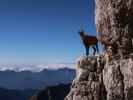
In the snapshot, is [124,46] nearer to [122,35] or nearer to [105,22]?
[122,35]

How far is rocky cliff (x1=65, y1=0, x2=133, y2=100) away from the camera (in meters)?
30.9

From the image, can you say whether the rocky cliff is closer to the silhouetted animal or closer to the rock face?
the rock face

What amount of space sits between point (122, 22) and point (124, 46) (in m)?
2.41

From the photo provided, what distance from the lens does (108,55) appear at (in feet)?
112

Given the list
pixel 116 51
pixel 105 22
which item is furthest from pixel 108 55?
pixel 105 22

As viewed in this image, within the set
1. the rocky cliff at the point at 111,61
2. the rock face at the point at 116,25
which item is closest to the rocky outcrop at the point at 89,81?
the rocky cliff at the point at 111,61

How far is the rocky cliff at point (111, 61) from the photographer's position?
3088 centimetres

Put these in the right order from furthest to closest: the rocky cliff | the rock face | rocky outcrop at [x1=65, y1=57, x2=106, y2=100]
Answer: rocky outcrop at [x1=65, y1=57, x2=106, y2=100]
the rock face
the rocky cliff

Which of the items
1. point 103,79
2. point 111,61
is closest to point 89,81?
point 103,79

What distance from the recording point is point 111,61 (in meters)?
33.2

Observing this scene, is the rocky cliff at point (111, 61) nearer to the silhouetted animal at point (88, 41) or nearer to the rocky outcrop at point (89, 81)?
the rocky outcrop at point (89, 81)

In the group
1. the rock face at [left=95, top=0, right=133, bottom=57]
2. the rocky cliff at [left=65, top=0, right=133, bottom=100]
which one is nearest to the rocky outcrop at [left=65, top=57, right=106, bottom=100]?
the rocky cliff at [left=65, top=0, right=133, bottom=100]

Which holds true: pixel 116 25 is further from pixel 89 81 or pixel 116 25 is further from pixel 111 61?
pixel 89 81

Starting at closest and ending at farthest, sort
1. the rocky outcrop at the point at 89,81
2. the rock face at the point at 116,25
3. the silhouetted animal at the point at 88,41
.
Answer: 1. the rock face at the point at 116,25
2. the rocky outcrop at the point at 89,81
3. the silhouetted animal at the point at 88,41
